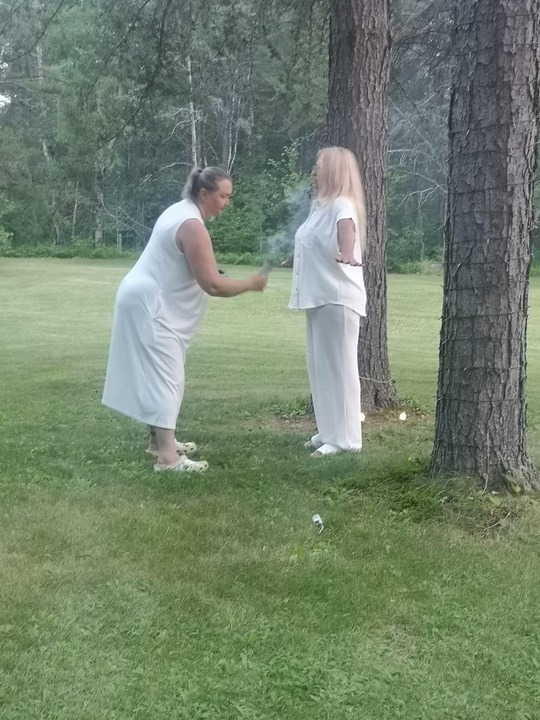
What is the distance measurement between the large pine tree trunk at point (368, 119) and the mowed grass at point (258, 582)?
1.87ft

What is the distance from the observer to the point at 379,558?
118 inches

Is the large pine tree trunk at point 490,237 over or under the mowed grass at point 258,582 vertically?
over

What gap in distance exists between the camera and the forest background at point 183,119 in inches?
284

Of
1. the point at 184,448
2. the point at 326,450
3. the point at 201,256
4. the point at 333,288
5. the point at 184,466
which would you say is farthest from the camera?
the point at 184,448

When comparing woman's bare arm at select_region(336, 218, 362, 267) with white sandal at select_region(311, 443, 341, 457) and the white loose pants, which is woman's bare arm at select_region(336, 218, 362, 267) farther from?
white sandal at select_region(311, 443, 341, 457)

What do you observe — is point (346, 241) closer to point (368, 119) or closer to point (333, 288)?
point (333, 288)

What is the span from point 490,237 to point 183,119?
794 inches

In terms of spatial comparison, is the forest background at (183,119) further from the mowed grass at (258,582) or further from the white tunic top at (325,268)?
the mowed grass at (258,582)

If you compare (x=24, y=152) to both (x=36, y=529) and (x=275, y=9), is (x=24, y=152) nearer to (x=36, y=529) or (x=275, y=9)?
(x=275, y=9)

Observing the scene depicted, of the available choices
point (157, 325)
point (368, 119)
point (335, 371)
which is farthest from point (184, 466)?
point (368, 119)

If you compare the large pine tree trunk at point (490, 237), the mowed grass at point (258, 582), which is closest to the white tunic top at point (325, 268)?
the large pine tree trunk at point (490, 237)

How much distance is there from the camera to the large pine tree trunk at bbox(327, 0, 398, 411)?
5.28m

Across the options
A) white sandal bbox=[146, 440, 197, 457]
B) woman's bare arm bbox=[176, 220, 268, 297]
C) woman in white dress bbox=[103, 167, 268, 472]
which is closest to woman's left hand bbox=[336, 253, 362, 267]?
woman in white dress bbox=[103, 167, 268, 472]

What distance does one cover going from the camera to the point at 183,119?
72.6ft
